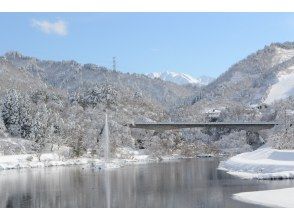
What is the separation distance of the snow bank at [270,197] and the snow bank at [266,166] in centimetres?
1614

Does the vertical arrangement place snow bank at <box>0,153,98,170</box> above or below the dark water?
above

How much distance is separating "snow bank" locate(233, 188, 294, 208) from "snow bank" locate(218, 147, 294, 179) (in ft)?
53.0

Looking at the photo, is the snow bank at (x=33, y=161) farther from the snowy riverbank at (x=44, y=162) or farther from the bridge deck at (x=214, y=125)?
the bridge deck at (x=214, y=125)

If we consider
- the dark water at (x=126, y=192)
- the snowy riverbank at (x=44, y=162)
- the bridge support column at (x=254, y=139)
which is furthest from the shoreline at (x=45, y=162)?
the bridge support column at (x=254, y=139)

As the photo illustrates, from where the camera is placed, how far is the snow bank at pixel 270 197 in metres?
41.8

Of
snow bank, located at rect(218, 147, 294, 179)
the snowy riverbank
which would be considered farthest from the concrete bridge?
snow bank, located at rect(218, 147, 294, 179)

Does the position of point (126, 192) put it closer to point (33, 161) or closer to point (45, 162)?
point (33, 161)

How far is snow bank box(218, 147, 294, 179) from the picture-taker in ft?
215

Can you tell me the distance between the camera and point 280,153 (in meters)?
78.0

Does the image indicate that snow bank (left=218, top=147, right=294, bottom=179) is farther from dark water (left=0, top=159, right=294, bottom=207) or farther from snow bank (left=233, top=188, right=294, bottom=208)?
snow bank (left=233, top=188, right=294, bottom=208)

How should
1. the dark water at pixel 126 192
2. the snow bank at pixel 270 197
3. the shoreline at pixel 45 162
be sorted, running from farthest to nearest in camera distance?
the shoreline at pixel 45 162, the dark water at pixel 126 192, the snow bank at pixel 270 197

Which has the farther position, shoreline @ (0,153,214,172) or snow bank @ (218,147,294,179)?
shoreline @ (0,153,214,172)
